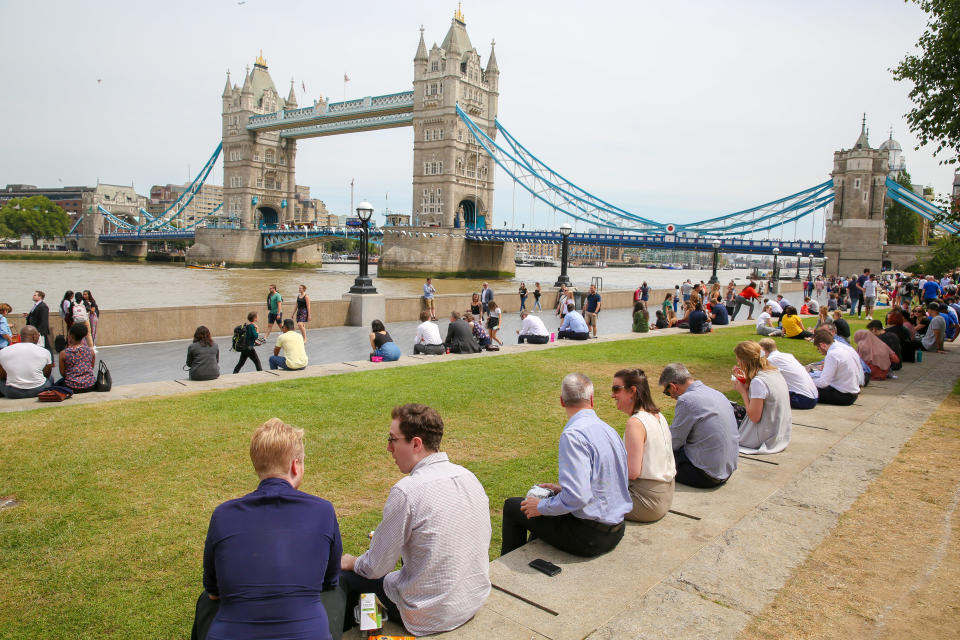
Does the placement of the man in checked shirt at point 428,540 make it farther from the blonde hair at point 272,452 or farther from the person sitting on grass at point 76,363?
the person sitting on grass at point 76,363

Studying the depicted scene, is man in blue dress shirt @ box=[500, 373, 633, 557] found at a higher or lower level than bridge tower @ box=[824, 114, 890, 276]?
lower

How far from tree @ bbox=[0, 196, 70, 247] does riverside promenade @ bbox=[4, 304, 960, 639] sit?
5018 inches

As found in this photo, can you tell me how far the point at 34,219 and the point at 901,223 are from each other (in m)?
122

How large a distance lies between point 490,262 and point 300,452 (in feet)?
211

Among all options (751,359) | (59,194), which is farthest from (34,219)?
(751,359)

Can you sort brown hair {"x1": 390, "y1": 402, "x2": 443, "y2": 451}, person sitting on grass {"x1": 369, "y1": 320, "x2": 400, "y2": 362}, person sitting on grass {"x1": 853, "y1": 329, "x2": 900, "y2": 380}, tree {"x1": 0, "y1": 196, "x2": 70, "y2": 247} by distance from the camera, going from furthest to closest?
1. tree {"x1": 0, "y1": 196, "x2": 70, "y2": 247}
2. person sitting on grass {"x1": 369, "y1": 320, "x2": 400, "y2": 362}
3. person sitting on grass {"x1": 853, "y1": 329, "x2": 900, "y2": 380}
4. brown hair {"x1": 390, "y1": 402, "x2": 443, "y2": 451}

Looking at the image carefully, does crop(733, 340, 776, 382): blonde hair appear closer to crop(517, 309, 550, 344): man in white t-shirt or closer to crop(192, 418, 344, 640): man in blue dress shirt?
crop(192, 418, 344, 640): man in blue dress shirt

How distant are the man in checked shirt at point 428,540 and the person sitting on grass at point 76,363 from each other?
6.30 m

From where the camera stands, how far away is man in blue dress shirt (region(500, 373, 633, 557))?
3.34m

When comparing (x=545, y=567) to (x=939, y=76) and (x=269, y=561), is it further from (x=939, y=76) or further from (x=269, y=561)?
(x=939, y=76)

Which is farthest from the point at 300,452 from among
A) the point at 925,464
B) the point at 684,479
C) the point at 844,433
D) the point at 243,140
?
the point at 243,140

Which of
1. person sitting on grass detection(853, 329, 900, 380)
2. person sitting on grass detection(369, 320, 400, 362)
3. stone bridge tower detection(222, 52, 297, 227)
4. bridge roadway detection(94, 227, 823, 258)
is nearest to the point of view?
person sitting on grass detection(853, 329, 900, 380)

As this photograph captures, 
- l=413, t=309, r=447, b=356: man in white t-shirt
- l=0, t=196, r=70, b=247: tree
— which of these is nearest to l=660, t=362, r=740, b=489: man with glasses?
l=413, t=309, r=447, b=356: man in white t-shirt

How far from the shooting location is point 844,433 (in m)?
6.45
